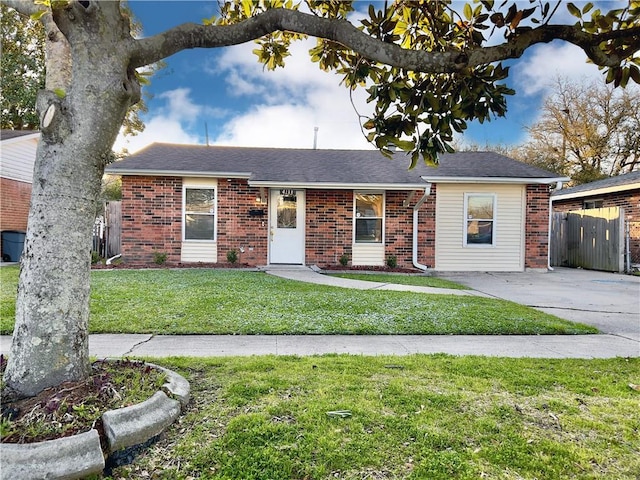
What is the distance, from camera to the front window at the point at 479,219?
39.1 ft

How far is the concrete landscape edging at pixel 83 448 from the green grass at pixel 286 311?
2503mm

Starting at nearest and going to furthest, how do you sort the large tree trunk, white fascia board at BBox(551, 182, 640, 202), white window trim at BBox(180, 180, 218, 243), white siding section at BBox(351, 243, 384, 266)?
1. the large tree trunk
2. white window trim at BBox(180, 180, 218, 243)
3. white siding section at BBox(351, 243, 384, 266)
4. white fascia board at BBox(551, 182, 640, 202)

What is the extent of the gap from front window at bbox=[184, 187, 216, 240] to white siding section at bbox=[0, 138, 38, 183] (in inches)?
299

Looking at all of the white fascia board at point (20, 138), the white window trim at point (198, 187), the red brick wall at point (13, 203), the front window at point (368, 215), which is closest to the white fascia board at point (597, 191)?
the front window at point (368, 215)

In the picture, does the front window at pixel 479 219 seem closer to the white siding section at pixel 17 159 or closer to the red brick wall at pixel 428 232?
the red brick wall at pixel 428 232

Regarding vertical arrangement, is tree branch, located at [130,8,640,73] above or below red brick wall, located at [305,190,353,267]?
above

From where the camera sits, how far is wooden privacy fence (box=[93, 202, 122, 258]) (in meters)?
12.5

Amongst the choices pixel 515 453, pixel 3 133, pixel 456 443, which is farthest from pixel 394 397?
pixel 3 133

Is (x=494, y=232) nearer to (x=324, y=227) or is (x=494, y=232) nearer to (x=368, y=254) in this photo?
(x=368, y=254)

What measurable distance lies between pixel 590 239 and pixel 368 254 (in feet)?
26.4

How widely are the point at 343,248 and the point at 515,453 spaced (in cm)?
952

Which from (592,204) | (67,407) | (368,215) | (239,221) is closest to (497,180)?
(368,215)

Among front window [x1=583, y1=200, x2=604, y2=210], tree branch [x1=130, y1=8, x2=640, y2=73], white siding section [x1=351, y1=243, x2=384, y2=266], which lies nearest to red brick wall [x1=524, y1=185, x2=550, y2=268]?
white siding section [x1=351, y1=243, x2=384, y2=266]

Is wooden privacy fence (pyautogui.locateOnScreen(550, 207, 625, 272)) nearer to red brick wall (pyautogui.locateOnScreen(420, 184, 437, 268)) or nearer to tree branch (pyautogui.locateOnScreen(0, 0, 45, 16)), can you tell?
red brick wall (pyautogui.locateOnScreen(420, 184, 437, 268))
